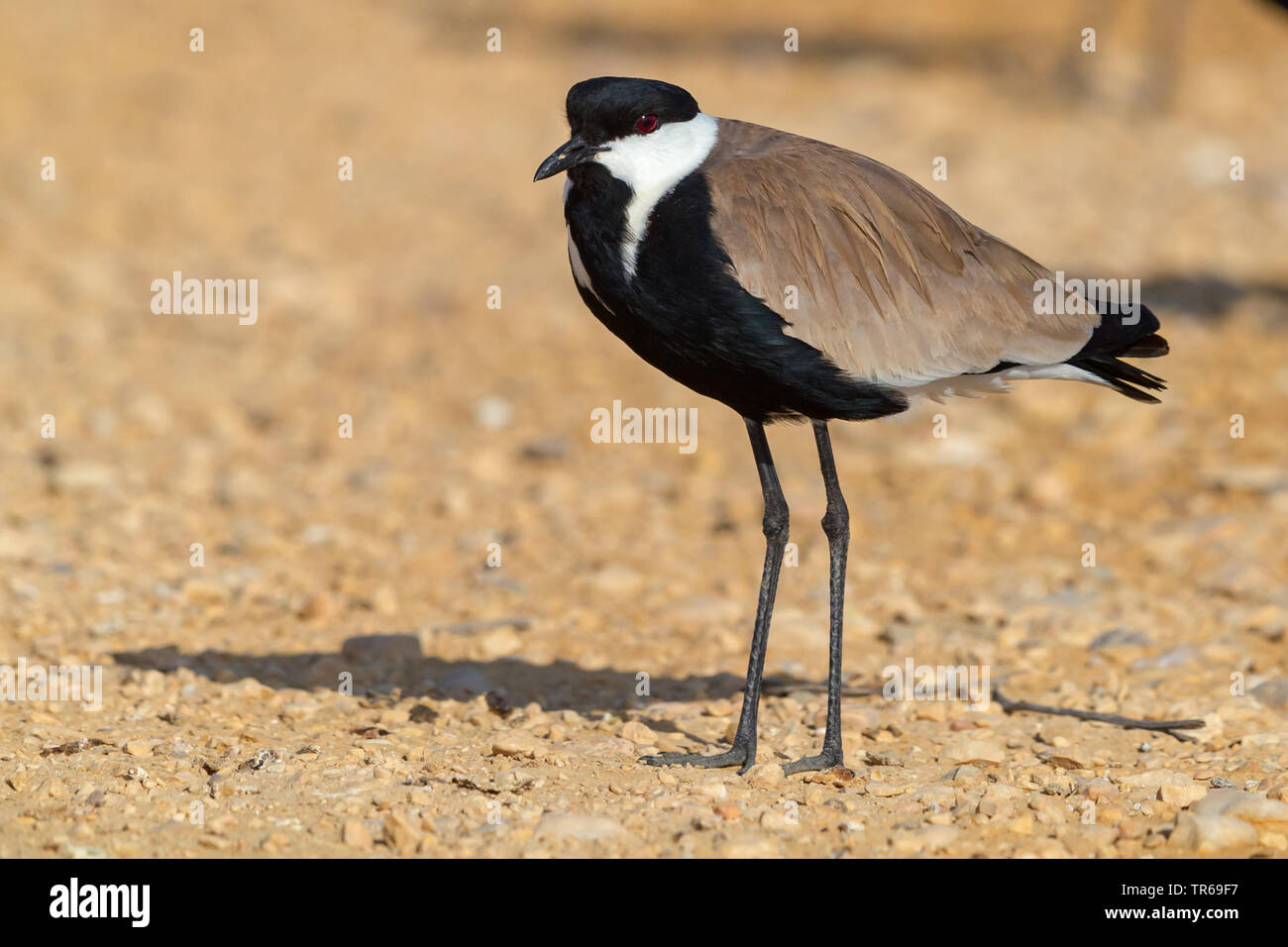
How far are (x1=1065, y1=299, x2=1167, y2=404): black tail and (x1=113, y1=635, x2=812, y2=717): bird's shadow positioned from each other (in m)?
1.90

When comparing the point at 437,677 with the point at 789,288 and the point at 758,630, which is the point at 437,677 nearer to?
the point at 758,630

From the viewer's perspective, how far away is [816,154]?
5746 mm

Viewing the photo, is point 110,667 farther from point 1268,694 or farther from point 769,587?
point 1268,694

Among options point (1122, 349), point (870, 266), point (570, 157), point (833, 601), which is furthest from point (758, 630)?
point (570, 157)

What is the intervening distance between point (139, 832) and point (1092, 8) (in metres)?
18.6

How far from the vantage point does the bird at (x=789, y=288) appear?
5.31 metres

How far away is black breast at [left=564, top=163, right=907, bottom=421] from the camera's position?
5.27m

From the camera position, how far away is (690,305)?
17.3ft

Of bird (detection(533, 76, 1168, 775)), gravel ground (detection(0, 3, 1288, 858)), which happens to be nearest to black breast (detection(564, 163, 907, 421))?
bird (detection(533, 76, 1168, 775))

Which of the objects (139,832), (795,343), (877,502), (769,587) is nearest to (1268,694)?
(769,587)

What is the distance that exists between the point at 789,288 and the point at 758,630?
1.28 m

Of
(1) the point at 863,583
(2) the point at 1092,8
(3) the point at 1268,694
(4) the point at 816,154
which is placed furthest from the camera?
(2) the point at 1092,8

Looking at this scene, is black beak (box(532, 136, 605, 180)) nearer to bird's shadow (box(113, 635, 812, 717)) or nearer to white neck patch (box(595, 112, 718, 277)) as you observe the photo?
white neck patch (box(595, 112, 718, 277))

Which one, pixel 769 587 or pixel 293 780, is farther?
pixel 769 587
